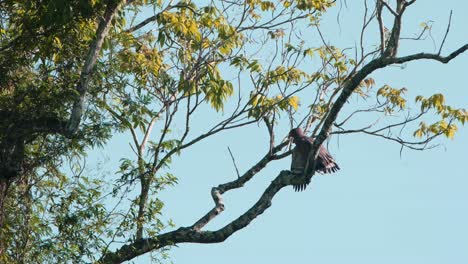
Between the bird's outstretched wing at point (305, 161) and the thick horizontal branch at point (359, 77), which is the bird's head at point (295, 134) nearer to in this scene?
the bird's outstretched wing at point (305, 161)

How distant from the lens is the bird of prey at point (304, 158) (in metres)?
9.47

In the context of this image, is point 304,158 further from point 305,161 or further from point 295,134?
point 295,134

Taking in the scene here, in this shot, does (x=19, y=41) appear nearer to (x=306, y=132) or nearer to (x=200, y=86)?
(x=200, y=86)

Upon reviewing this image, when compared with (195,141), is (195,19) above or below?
above

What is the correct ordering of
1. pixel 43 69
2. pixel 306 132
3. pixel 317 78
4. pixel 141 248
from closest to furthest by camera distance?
pixel 141 248, pixel 43 69, pixel 306 132, pixel 317 78

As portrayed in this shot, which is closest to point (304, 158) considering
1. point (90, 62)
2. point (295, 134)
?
point (295, 134)

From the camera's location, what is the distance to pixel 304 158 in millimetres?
9891

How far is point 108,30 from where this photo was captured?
1046cm

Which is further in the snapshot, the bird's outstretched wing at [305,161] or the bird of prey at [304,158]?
the bird of prey at [304,158]

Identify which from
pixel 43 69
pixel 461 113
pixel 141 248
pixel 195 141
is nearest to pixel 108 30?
pixel 43 69

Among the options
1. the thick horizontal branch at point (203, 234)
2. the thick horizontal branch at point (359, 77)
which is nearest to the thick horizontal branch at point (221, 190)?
the thick horizontal branch at point (203, 234)

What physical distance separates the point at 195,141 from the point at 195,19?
156cm

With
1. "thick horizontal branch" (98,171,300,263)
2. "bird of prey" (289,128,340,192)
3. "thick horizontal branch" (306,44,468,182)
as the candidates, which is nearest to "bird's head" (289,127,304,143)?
"bird of prey" (289,128,340,192)

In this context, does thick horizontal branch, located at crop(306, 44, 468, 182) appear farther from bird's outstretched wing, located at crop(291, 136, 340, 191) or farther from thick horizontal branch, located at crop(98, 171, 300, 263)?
thick horizontal branch, located at crop(98, 171, 300, 263)
